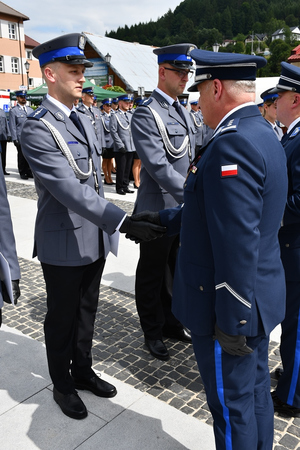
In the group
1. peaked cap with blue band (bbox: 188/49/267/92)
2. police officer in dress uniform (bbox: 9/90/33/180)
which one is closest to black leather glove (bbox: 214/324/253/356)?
peaked cap with blue band (bbox: 188/49/267/92)

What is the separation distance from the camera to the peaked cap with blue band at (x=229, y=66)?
1.71 metres

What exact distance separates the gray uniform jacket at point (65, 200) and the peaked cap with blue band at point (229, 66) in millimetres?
951

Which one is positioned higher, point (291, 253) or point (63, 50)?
point (63, 50)

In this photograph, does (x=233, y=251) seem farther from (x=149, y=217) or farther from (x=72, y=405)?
(x=72, y=405)

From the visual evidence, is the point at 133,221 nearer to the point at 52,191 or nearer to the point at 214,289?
the point at 52,191

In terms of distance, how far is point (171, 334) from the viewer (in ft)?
11.8

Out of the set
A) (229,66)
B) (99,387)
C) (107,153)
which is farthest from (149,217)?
(107,153)

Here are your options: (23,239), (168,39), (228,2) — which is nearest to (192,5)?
(228,2)

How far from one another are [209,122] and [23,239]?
4.88m

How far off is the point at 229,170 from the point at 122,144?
28.6 ft

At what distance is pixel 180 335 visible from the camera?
354cm

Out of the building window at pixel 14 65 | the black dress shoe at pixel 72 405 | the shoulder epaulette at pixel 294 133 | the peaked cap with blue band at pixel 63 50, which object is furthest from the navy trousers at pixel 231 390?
the building window at pixel 14 65

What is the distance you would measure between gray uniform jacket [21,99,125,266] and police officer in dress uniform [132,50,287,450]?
685mm

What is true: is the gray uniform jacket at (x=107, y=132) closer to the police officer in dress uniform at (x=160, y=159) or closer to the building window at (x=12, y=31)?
the police officer in dress uniform at (x=160, y=159)
